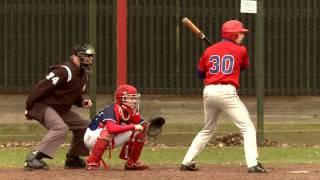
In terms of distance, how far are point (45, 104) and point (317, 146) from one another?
17.8ft

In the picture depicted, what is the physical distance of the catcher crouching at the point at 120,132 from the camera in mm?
9914

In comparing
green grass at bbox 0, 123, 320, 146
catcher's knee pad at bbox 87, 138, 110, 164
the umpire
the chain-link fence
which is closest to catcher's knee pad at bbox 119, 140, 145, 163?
catcher's knee pad at bbox 87, 138, 110, 164

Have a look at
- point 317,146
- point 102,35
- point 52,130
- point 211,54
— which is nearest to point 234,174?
point 211,54

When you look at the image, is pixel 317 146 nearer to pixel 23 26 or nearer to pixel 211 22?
pixel 211 22

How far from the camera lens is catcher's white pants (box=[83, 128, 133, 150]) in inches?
393

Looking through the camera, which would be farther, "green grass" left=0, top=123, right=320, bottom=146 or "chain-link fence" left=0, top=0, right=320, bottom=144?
"chain-link fence" left=0, top=0, right=320, bottom=144

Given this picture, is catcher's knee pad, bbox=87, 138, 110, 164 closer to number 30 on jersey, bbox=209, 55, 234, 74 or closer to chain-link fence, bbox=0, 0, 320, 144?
number 30 on jersey, bbox=209, 55, 234, 74

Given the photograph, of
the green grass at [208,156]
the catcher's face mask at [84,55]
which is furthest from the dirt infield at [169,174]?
the catcher's face mask at [84,55]

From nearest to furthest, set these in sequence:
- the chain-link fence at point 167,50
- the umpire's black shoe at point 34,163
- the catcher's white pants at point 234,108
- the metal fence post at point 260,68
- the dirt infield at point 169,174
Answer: the dirt infield at point 169,174 → the catcher's white pants at point 234,108 → the umpire's black shoe at point 34,163 → the metal fence post at point 260,68 → the chain-link fence at point 167,50

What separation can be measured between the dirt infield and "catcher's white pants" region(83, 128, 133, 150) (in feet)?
1.03

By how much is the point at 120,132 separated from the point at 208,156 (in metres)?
2.72

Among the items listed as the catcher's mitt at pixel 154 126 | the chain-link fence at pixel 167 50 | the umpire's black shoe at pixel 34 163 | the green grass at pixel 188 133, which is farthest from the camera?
the chain-link fence at pixel 167 50

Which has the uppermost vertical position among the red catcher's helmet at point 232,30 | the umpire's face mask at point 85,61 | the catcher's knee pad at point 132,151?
the red catcher's helmet at point 232,30

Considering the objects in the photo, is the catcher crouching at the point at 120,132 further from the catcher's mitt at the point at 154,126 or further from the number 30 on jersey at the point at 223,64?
the number 30 on jersey at the point at 223,64
